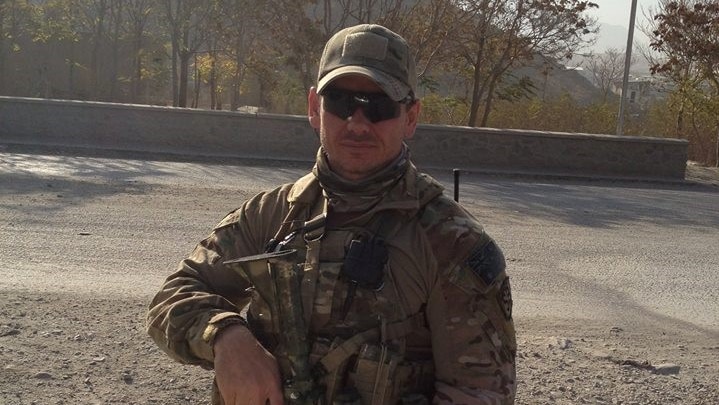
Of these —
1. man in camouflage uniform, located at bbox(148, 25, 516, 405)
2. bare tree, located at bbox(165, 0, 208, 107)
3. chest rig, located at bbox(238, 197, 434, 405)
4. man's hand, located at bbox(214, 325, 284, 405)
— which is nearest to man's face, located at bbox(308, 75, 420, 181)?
man in camouflage uniform, located at bbox(148, 25, 516, 405)

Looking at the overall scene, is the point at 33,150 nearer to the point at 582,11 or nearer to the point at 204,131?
the point at 204,131

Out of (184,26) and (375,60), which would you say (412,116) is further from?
(184,26)

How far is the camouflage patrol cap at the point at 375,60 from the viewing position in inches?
68.8

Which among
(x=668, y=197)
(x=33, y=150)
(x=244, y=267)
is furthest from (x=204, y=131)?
(x=244, y=267)

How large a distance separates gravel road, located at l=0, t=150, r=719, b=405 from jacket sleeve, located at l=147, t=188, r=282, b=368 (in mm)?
2025

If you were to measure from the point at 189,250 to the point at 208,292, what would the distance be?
5.62 m

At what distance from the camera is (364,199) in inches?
70.6

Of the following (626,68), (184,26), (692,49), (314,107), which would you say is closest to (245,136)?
(626,68)

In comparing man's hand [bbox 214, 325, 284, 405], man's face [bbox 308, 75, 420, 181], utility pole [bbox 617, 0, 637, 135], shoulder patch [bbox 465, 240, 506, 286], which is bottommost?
man's hand [bbox 214, 325, 284, 405]

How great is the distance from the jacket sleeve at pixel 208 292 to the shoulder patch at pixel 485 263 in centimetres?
47

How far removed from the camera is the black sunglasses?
1.78 m

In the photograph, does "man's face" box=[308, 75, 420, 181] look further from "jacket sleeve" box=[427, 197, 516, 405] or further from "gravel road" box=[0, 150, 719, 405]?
"gravel road" box=[0, 150, 719, 405]

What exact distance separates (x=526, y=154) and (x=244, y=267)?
1541cm

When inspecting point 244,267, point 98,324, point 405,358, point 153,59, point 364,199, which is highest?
point 153,59
